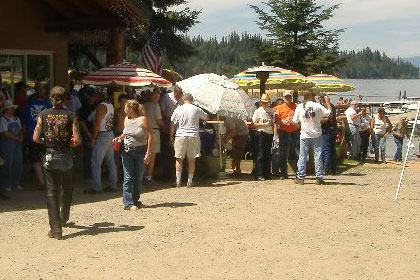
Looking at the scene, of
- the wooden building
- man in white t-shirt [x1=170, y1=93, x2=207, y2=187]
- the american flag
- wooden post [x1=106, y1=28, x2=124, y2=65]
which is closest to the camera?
man in white t-shirt [x1=170, y1=93, x2=207, y2=187]

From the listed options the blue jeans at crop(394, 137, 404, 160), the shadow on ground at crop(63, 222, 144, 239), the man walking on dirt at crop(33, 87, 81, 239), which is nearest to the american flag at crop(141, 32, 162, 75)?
the shadow on ground at crop(63, 222, 144, 239)

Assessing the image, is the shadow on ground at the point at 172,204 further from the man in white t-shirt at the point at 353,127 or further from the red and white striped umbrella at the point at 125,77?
the man in white t-shirt at the point at 353,127

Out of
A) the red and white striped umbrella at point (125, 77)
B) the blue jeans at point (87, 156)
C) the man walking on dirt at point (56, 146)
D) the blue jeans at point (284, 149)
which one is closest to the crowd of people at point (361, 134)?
the blue jeans at point (284, 149)

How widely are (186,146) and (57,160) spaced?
163 inches

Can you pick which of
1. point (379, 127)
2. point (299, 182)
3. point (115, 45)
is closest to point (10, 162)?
point (115, 45)

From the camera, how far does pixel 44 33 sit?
1524 cm

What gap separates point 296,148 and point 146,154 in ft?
17.0

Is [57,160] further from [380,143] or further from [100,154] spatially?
[380,143]

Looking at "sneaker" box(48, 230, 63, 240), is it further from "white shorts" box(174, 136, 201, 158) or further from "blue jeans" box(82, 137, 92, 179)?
"white shorts" box(174, 136, 201, 158)

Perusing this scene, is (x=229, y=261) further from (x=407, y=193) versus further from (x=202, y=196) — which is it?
(x=407, y=193)

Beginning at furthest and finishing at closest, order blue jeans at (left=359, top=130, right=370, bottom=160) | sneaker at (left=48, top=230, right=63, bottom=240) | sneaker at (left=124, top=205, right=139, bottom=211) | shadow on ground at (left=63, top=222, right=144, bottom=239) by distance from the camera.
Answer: blue jeans at (left=359, top=130, right=370, bottom=160) < sneaker at (left=124, top=205, right=139, bottom=211) < shadow on ground at (left=63, top=222, right=144, bottom=239) < sneaker at (left=48, top=230, right=63, bottom=240)

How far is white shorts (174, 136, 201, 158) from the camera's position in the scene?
38.5 feet

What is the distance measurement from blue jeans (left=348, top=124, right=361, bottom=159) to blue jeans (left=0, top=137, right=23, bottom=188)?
31.5 feet

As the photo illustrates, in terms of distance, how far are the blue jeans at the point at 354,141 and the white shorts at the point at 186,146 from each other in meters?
7.26
